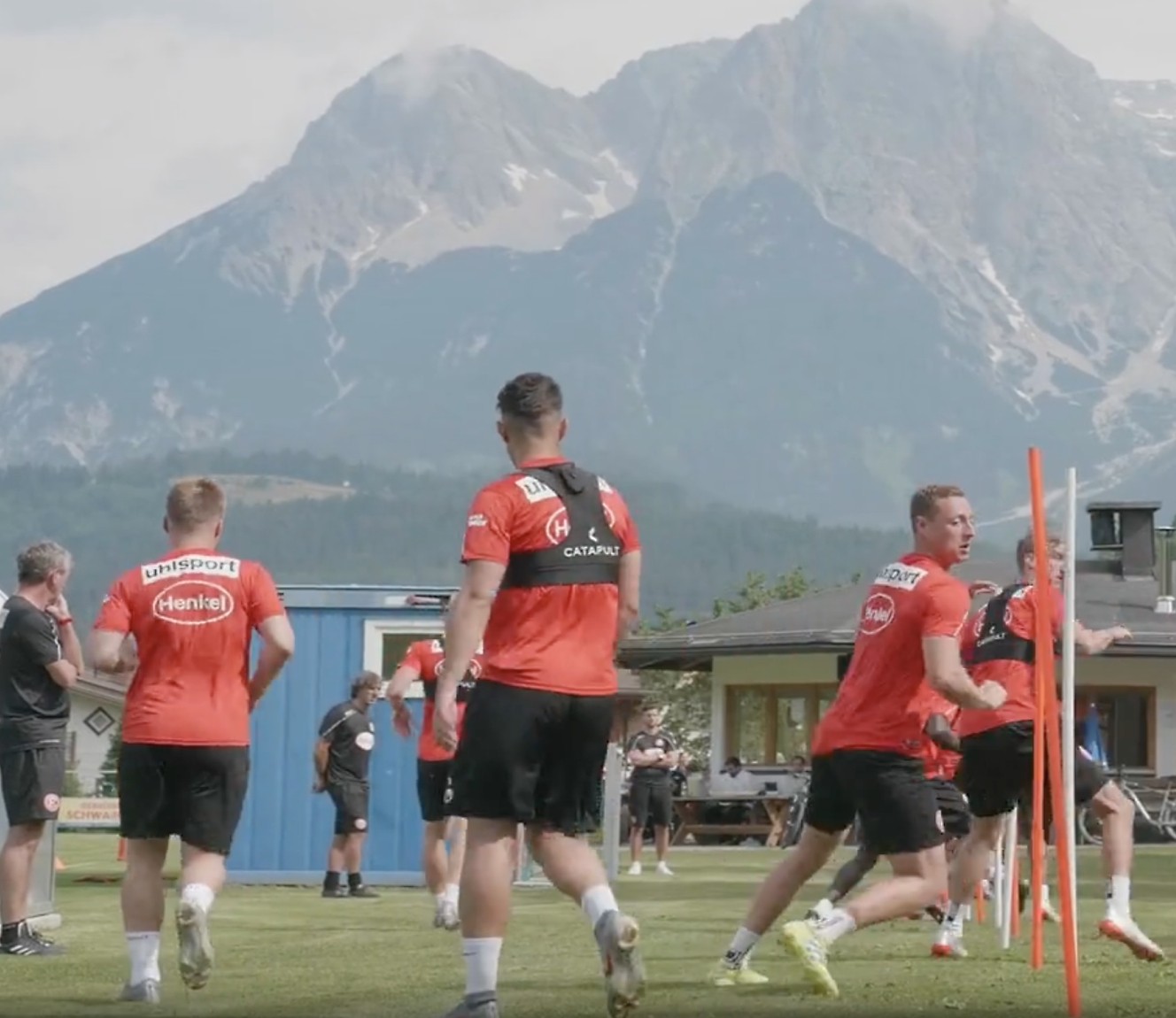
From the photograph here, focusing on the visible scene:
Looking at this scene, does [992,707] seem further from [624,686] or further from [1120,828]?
[624,686]

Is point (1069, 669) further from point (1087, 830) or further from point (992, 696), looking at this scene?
point (1087, 830)

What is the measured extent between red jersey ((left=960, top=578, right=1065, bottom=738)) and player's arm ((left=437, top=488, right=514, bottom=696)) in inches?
154

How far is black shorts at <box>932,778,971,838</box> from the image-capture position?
12.9m

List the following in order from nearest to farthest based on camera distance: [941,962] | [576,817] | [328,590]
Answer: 1. [576,817]
2. [941,962]
3. [328,590]

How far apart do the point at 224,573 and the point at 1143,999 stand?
333 centimetres

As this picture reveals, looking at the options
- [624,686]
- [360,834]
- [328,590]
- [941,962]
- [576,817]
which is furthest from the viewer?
[624,686]

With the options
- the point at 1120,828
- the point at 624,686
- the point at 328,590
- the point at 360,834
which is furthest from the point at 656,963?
the point at 624,686

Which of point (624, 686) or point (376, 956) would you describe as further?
point (624, 686)

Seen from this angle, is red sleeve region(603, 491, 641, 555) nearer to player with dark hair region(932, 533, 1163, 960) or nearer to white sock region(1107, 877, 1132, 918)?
player with dark hair region(932, 533, 1163, 960)

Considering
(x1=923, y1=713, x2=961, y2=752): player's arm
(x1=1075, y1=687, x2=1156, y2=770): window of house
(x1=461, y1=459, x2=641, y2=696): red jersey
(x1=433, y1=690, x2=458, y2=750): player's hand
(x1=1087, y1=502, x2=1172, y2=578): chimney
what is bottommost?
(x1=433, y1=690, x2=458, y2=750): player's hand

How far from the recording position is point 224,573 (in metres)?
8.72

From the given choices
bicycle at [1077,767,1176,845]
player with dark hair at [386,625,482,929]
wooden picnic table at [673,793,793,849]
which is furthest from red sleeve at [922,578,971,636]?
wooden picnic table at [673,793,793,849]

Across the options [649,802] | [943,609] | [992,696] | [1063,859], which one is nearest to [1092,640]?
[992,696]

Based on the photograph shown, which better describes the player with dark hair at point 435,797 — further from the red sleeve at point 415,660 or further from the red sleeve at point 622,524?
the red sleeve at point 622,524
